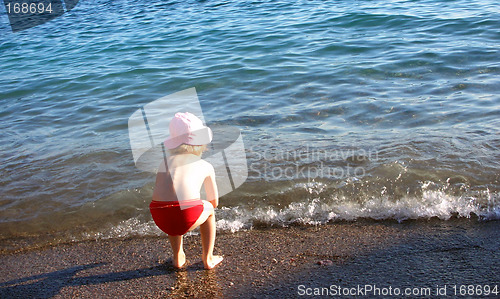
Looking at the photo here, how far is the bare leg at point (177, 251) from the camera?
11.0 feet

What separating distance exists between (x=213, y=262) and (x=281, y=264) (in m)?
0.47

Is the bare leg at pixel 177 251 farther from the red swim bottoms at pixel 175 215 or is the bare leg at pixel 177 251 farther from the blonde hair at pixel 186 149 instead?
the blonde hair at pixel 186 149

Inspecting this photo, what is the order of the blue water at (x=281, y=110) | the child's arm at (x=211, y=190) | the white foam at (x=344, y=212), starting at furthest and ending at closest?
1. the blue water at (x=281, y=110)
2. the white foam at (x=344, y=212)
3. the child's arm at (x=211, y=190)

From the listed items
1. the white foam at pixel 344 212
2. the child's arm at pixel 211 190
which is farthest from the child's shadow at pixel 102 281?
the white foam at pixel 344 212

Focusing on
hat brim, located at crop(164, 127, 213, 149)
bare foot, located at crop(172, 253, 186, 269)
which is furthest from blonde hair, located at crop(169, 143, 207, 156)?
bare foot, located at crop(172, 253, 186, 269)

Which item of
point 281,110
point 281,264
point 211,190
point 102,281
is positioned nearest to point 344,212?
point 281,264

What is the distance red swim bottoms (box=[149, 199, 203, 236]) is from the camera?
3197 mm

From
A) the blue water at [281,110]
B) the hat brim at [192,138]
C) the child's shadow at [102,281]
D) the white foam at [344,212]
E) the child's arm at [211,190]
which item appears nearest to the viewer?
the child's shadow at [102,281]

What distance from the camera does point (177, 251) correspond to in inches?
133

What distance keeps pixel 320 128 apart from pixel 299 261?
2802 millimetres

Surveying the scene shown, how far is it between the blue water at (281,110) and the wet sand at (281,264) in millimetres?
229

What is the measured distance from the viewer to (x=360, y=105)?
6.50m

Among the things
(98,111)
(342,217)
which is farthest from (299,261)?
(98,111)

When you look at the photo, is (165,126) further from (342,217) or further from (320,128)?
(342,217)
